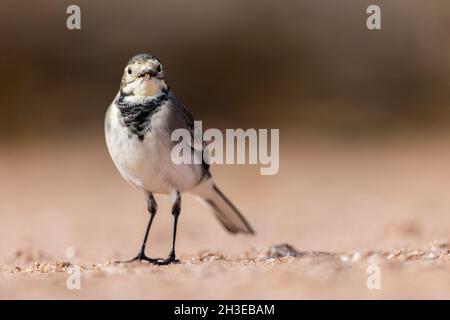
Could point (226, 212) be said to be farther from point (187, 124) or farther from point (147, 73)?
point (147, 73)

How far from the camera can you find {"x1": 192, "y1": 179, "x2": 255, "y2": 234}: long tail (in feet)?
25.6

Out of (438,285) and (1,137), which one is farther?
(1,137)

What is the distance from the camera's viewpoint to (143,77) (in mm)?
6344

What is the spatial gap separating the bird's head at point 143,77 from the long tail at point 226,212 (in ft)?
5.26

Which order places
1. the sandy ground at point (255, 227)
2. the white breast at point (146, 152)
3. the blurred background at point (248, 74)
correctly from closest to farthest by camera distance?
the sandy ground at point (255, 227), the white breast at point (146, 152), the blurred background at point (248, 74)

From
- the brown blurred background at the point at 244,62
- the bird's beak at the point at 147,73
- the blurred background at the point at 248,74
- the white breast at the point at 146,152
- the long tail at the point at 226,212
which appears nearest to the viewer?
the white breast at the point at 146,152

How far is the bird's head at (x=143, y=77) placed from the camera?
6.34m

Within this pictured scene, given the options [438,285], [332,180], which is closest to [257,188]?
[332,180]

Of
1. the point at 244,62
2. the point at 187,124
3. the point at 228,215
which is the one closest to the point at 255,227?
the point at 228,215

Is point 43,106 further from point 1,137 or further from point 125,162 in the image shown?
point 125,162

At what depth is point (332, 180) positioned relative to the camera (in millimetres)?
13508

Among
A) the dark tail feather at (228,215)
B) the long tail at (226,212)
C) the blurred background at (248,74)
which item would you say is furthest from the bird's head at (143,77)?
the blurred background at (248,74)

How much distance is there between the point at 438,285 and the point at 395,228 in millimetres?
3440

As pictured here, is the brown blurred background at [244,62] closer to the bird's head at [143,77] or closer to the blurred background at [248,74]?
the blurred background at [248,74]
